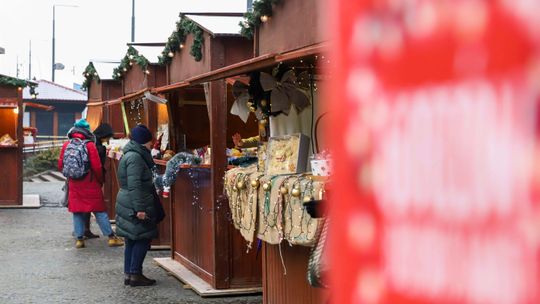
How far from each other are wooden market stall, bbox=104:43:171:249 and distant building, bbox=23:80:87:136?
104 ft

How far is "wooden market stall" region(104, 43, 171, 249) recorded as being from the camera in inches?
487

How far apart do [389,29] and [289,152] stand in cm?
547

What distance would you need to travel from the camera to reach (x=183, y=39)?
10391 millimetres

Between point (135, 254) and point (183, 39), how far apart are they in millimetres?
2553

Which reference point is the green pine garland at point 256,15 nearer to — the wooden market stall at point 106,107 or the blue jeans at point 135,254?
the blue jeans at point 135,254

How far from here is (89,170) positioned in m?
12.5

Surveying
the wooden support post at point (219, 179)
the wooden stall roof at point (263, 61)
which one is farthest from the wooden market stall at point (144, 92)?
the wooden stall roof at point (263, 61)

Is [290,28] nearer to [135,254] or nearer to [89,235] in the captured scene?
[135,254]

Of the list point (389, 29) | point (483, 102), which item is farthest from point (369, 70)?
point (483, 102)

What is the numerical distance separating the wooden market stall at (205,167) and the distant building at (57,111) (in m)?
36.0

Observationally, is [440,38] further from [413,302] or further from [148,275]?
[148,275]

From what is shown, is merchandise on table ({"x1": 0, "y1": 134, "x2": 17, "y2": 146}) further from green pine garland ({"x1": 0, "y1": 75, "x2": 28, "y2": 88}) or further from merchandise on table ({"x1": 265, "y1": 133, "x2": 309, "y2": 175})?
merchandise on table ({"x1": 265, "y1": 133, "x2": 309, "y2": 175})

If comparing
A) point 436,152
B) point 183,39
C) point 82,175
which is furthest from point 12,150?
point 436,152

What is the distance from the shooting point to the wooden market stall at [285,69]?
598 centimetres
